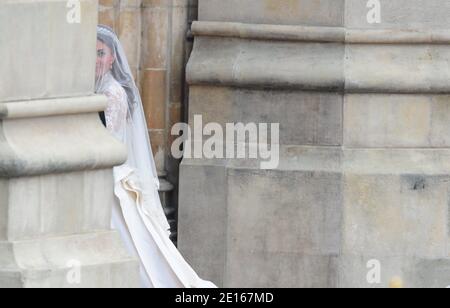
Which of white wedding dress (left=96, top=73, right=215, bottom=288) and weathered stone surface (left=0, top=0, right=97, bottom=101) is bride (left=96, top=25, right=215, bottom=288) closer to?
white wedding dress (left=96, top=73, right=215, bottom=288)

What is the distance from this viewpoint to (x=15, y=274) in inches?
322

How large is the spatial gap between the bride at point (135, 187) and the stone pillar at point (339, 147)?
369 mm

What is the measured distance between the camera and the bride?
33.9 feet

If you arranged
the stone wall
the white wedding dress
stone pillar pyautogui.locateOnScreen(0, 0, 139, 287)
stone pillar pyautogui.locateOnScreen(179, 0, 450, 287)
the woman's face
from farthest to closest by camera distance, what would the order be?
the stone wall, the woman's face, stone pillar pyautogui.locateOnScreen(179, 0, 450, 287), the white wedding dress, stone pillar pyautogui.locateOnScreen(0, 0, 139, 287)

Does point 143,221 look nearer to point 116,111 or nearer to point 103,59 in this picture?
point 116,111

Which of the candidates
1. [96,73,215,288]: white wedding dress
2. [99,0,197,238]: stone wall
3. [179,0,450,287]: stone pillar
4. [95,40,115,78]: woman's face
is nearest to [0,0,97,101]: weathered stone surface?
[96,73,215,288]: white wedding dress

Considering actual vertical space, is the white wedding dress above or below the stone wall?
below

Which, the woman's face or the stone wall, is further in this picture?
the stone wall

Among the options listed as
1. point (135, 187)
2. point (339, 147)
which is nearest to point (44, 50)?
point (135, 187)

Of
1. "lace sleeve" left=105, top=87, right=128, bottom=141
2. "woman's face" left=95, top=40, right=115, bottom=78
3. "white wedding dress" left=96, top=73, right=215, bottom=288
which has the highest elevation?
"woman's face" left=95, top=40, right=115, bottom=78

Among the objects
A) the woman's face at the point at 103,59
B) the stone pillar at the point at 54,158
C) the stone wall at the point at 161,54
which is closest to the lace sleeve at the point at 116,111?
the woman's face at the point at 103,59

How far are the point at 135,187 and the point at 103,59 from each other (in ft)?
2.65

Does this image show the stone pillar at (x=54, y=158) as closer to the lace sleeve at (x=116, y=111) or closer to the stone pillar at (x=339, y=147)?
the lace sleeve at (x=116, y=111)
